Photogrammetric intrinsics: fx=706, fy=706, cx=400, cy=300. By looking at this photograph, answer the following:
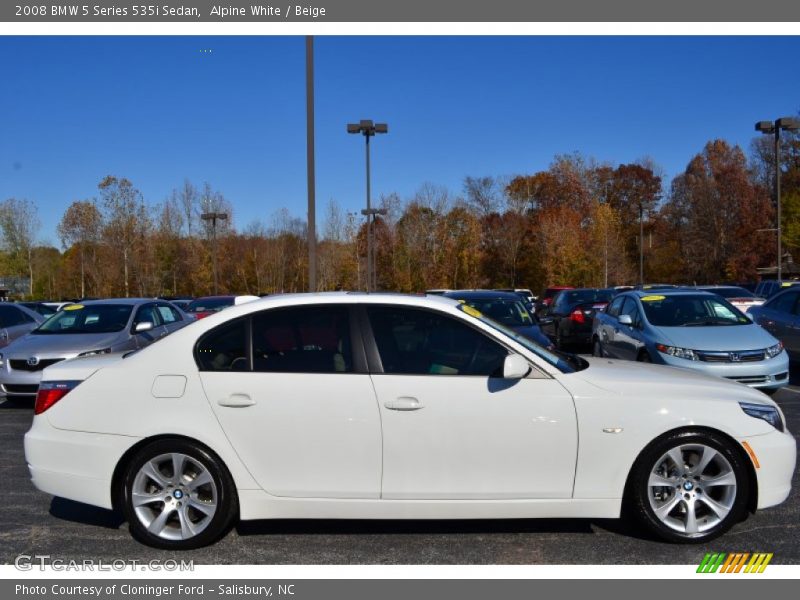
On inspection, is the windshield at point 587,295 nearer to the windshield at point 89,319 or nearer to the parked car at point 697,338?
Result: the parked car at point 697,338

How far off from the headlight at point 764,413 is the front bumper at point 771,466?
102 millimetres

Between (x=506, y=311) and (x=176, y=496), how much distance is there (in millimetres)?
7903

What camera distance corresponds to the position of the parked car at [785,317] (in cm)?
1176

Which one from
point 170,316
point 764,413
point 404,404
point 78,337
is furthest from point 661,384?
point 170,316

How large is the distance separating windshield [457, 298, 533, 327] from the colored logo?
673 centimetres

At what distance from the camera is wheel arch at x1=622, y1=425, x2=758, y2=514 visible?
172 inches

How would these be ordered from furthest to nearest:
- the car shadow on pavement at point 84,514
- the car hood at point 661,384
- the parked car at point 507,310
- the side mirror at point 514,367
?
the parked car at point 507,310 → the car shadow on pavement at point 84,514 → the car hood at point 661,384 → the side mirror at point 514,367

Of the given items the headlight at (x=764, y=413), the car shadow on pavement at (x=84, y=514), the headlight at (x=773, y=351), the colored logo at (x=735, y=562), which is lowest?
the car shadow on pavement at (x=84, y=514)

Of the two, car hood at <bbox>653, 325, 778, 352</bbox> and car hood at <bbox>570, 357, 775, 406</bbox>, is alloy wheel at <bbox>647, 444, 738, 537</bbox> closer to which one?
car hood at <bbox>570, 357, 775, 406</bbox>

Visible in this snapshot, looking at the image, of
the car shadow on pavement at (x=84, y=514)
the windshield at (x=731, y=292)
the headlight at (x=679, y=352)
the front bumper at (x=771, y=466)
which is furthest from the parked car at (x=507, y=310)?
the windshield at (x=731, y=292)

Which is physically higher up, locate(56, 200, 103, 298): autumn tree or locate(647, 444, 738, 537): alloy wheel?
locate(56, 200, 103, 298): autumn tree

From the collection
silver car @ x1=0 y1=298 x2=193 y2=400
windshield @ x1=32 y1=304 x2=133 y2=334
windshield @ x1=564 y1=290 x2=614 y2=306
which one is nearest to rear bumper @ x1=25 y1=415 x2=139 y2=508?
silver car @ x1=0 y1=298 x2=193 y2=400

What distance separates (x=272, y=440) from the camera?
4.36 meters

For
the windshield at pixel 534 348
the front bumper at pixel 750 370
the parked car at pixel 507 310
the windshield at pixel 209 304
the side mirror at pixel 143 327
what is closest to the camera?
the windshield at pixel 534 348
